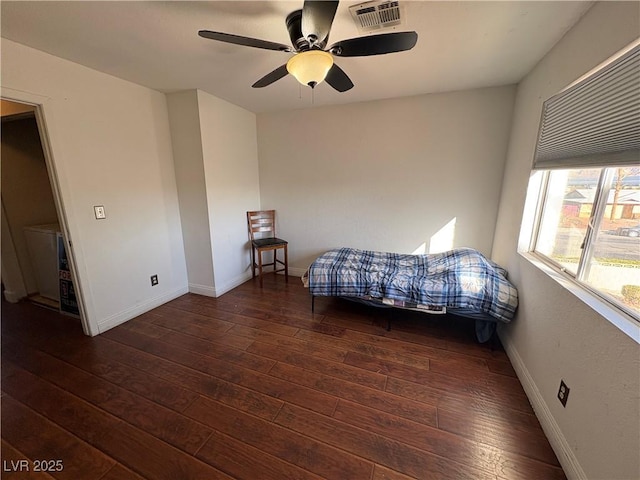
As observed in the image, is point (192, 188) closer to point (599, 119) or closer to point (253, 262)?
point (253, 262)

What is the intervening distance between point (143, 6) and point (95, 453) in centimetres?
252

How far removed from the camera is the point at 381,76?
95.1 inches

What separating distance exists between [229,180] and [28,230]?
2.39m

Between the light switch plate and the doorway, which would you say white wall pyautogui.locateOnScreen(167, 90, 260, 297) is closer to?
the light switch plate

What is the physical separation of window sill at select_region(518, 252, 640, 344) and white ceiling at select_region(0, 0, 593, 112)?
1534mm

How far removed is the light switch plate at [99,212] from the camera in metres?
2.40

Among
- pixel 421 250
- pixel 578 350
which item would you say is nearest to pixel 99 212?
pixel 421 250

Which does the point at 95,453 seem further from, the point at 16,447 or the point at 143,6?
the point at 143,6

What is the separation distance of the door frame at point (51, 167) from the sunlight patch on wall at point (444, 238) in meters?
3.76

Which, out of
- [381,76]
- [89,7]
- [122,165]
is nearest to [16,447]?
[122,165]

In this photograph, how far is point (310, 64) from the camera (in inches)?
58.0

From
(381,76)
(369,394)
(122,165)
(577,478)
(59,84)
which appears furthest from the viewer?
(122,165)

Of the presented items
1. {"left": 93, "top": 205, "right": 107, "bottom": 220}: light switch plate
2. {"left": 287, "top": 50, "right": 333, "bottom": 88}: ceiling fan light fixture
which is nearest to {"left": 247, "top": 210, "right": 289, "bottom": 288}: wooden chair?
Answer: {"left": 93, "top": 205, "right": 107, "bottom": 220}: light switch plate

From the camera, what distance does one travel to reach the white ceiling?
147 centimetres
